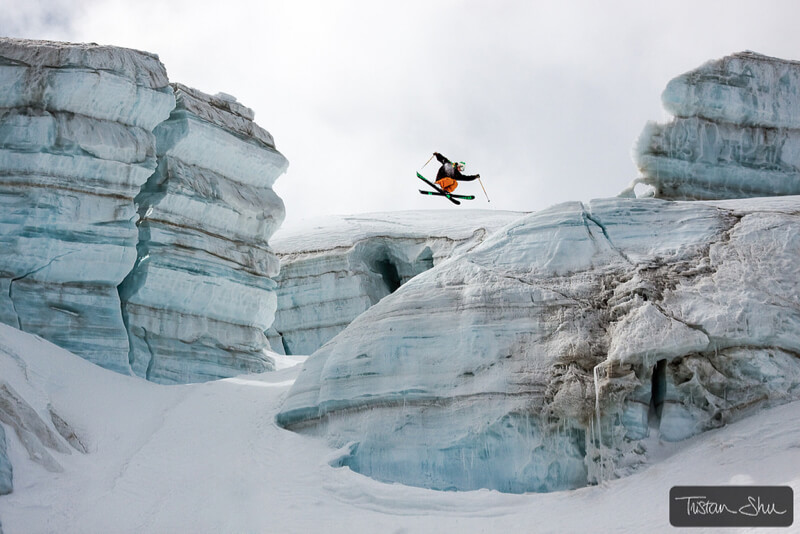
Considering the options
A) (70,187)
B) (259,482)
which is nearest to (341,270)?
(70,187)

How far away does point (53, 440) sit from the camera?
13.8 m

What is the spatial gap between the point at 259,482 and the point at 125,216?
23.7 ft

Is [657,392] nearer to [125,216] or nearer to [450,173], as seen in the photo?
[450,173]

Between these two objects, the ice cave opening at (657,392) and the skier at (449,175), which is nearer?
the ice cave opening at (657,392)

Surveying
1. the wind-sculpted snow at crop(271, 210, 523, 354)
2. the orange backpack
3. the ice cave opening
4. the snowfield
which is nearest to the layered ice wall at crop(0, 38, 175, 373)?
the snowfield

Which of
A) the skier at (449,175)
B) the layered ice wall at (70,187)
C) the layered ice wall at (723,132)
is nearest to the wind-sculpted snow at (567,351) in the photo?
the skier at (449,175)

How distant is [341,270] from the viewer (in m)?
28.7

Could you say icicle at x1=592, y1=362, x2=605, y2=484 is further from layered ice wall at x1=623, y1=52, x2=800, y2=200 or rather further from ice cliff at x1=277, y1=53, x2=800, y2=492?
layered ice wall at x1=623, y1=52, x2=800, y2=200

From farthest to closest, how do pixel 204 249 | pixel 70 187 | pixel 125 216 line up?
1. pixel 204 249
2. pixel 125 216
3. pixel 70 187

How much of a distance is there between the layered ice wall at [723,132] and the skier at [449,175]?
6.70m

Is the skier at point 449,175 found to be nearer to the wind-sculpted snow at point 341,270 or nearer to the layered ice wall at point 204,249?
the layered ice wall at point 204,249

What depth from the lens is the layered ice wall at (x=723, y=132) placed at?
2161 centimetres
